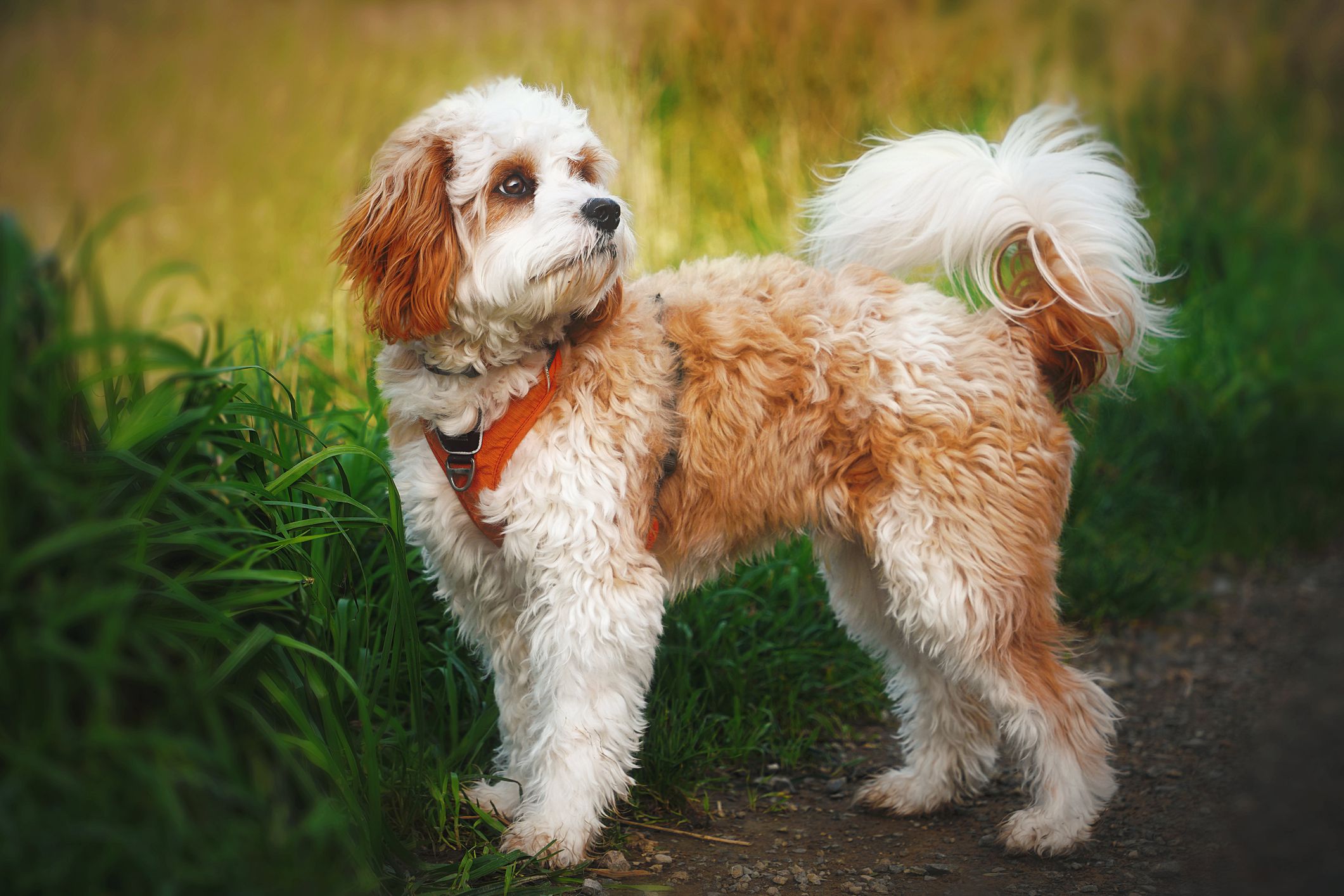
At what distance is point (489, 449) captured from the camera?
3.15 metres

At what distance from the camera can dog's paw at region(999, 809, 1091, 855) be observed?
10.9ft

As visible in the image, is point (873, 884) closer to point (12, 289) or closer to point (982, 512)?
point (982, 512)

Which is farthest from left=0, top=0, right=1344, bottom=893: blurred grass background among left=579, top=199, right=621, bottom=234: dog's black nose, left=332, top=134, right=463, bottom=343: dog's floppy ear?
left=579, top=199, right=621, bottom=234: dog's black nose

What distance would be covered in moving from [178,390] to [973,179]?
246 cm

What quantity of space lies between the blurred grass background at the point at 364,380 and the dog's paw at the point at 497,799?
0.07 m

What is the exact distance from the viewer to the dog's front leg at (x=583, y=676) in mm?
3100

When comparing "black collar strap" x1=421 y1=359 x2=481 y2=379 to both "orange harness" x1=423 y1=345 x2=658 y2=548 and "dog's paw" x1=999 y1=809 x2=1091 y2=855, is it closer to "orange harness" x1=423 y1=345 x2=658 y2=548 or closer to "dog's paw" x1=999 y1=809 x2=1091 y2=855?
"orange harness" x1=423 y1=345 x2=658 y2=548

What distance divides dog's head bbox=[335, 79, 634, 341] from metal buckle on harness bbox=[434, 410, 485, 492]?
308mm

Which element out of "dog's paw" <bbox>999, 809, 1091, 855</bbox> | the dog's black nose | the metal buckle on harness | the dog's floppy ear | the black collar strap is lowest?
"dog's paw" <bbox>999, 809, 1091, 855</bbox>

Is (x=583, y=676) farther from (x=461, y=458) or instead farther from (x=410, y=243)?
(x=410, y=243)

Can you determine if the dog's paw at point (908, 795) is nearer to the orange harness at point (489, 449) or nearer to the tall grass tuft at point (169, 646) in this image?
the tall grass tuft at point (169, 646)

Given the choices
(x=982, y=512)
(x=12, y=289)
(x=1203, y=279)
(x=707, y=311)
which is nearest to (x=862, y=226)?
(x=707, y=311)

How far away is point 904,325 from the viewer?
3385 millimetres

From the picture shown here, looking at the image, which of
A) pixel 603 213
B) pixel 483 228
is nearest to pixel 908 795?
pixel 603 213
